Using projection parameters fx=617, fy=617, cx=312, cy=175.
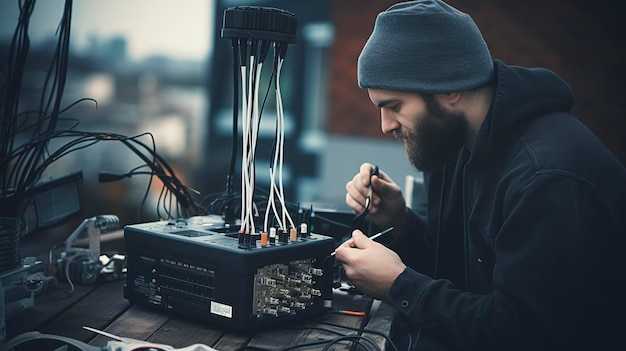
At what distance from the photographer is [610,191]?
1227 millimetres

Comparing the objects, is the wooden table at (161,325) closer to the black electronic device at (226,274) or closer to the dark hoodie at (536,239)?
the black electronic device at (226,274)

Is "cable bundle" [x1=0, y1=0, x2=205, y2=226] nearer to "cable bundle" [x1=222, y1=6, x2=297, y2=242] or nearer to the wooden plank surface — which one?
the wooden plank surface

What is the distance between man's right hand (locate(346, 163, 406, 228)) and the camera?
5.66ft

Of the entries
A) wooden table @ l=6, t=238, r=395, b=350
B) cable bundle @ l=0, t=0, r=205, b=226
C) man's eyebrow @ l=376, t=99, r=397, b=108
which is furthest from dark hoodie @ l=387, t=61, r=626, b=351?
cable bundle @ l=0, t=0, r=205, b=226

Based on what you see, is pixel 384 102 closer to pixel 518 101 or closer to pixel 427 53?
pixel 427 53

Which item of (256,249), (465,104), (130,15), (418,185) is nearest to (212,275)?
(256,249)

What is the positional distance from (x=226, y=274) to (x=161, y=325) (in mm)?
200

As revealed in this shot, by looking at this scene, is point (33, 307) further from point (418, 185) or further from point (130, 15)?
point (130, 15)

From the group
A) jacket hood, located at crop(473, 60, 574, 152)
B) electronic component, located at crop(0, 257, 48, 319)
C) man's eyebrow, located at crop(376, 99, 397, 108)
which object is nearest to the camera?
electronic component, located at crop(0, 257, 48, 319)

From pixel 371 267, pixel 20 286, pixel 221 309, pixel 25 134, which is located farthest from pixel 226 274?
pixel 25 134

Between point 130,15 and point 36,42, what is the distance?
129 inches

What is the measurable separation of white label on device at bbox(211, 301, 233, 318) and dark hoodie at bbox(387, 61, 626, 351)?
34cm

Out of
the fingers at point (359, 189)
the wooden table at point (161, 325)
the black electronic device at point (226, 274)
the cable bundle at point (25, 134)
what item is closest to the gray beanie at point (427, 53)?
the fingers at point (359, 189)

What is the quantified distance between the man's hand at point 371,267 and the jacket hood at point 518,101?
1.08ft
